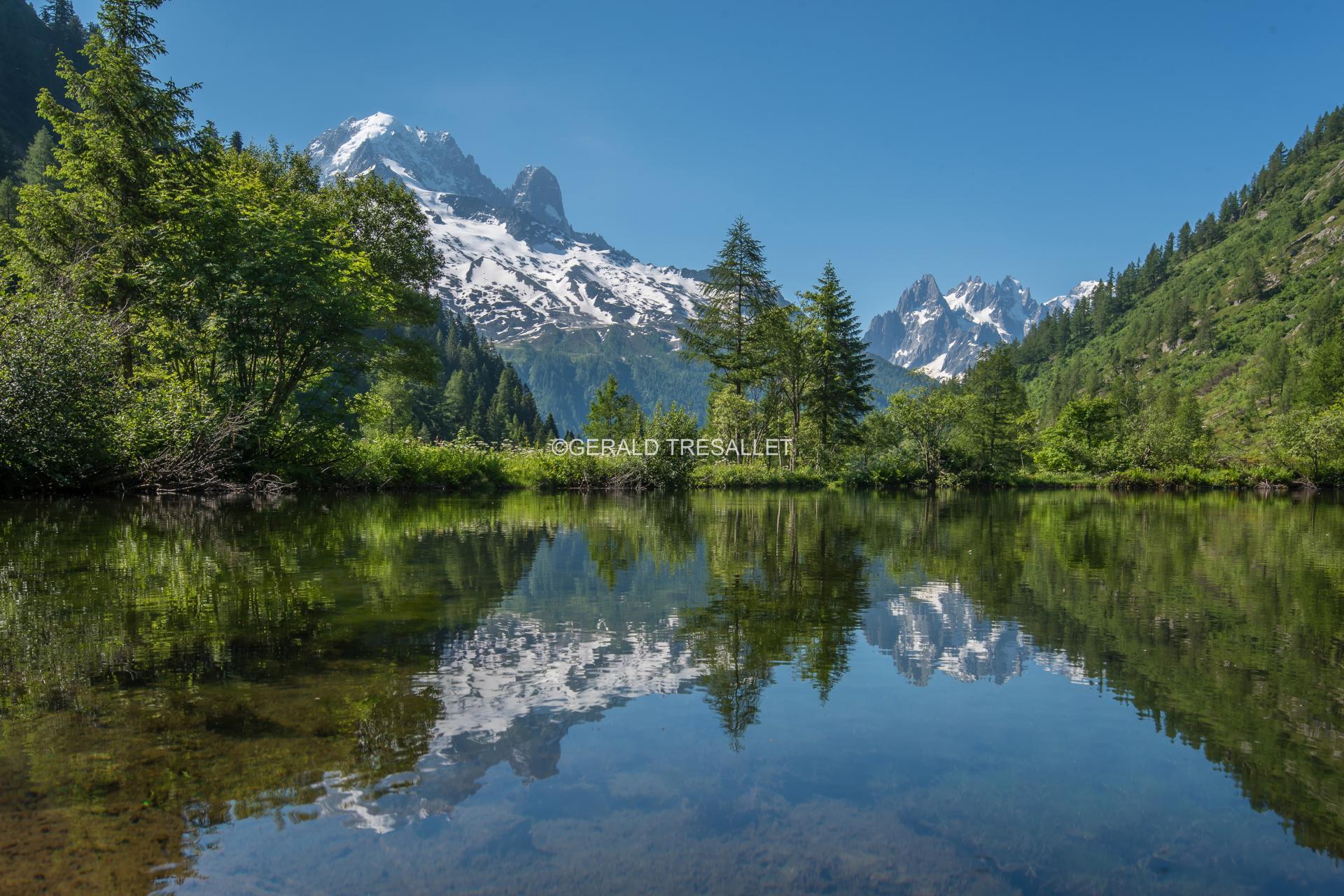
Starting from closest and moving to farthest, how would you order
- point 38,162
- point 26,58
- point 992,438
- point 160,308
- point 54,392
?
point 54,392
point 160,308
point 992,438
point 38,162
point 26,58

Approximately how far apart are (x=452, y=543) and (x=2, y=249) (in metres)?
18.1

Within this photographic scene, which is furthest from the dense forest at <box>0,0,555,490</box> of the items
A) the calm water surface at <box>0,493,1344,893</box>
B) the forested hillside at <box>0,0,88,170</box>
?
the forested hillside at <box>0,0,88,170</box>

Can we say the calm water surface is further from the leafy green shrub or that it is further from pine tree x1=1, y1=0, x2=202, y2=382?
the leafy green shrub

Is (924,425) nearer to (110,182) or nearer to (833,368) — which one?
(833,368)

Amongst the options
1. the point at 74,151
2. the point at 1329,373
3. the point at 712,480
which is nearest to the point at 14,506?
the point at 74,151

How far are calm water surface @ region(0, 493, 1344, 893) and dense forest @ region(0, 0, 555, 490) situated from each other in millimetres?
8927

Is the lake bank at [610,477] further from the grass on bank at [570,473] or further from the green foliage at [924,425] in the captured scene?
the green foliage at [924,425]

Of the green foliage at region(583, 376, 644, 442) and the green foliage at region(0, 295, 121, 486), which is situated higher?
the green foliage at region(583, 376, 644, 442)

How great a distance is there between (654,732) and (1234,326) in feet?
470

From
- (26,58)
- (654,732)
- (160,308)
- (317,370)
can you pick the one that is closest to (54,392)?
(160,308)

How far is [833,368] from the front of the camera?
44094 millimetres

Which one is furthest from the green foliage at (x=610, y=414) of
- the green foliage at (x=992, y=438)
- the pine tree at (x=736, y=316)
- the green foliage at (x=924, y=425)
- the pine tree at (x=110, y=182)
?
the pine tree at (x=110, y=182)

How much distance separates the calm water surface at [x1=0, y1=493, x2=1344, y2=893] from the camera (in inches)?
90.8

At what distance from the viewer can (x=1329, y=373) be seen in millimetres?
68562
